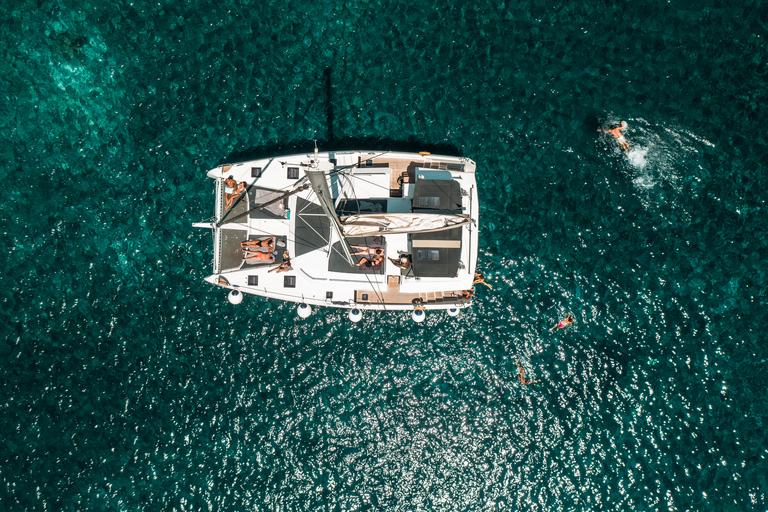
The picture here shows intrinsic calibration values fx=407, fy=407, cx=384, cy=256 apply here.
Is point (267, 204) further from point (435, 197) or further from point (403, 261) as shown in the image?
point (435, 197)

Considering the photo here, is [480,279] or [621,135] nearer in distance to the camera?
[480,279]

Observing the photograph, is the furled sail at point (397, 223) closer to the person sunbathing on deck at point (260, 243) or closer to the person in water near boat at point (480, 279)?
the person sunbathing on deck at point (260, 243)

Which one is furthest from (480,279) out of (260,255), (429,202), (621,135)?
(260,255)

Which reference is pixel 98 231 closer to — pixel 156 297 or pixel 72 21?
pixel 156 297

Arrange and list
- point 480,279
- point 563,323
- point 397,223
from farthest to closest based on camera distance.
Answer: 1. point 563,323
2. point 480,279
3. point 397,223

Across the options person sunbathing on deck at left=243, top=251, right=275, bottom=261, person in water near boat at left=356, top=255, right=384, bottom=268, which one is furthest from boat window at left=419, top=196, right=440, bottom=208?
person sunbathing on deck at left=243, top=251, right=275, bottom=261

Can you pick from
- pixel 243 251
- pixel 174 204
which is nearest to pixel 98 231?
pixel 174 204
